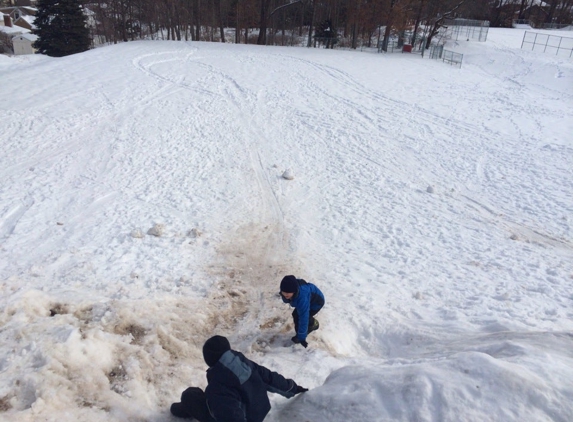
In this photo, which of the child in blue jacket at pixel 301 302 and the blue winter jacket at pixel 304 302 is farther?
the blue winter jacket at pixel 304 302

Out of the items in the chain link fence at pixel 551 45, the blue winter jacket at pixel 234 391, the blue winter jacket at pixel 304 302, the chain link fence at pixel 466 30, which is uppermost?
the chain link fence at pixel 466 30

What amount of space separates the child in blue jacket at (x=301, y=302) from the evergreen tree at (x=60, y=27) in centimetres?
5093

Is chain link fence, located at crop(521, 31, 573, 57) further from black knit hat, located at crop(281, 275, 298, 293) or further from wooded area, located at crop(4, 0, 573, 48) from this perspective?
black knit hat, located at crop(281, 275, 298, 293)

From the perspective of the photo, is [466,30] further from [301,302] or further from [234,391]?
[234,391]

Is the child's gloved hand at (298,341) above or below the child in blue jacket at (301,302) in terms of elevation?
below

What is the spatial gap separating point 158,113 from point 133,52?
15.8m

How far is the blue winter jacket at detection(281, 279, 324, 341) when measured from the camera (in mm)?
6152

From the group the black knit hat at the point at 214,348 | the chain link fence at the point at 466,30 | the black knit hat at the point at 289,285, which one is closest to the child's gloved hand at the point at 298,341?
the black knit hat at the point at 289,285

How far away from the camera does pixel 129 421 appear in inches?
187

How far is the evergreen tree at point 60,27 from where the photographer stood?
154ft

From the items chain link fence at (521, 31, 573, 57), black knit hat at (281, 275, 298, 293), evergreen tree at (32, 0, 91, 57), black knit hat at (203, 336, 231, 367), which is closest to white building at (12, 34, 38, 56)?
evergreen tree at (32, 0, 91, 57)

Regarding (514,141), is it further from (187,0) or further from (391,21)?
(187,0)

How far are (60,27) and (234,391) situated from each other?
54.1m

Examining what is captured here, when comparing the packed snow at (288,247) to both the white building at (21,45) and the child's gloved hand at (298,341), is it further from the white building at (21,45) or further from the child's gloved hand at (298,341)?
the white building at (21,45)
